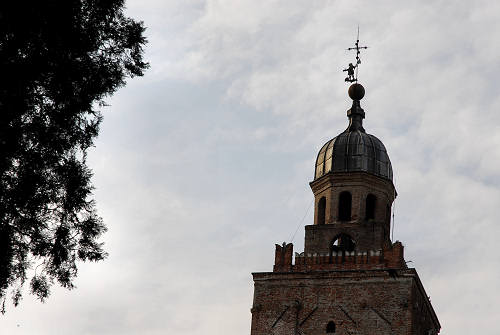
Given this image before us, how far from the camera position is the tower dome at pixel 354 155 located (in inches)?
1297

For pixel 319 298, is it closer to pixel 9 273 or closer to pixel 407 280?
pixel 407 280

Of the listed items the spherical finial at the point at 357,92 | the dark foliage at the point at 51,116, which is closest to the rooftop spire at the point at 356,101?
the spherical finial at the point at 357,92

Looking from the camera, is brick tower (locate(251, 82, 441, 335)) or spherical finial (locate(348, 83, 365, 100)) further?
spherical finial (locate(348, 83, 365, 100))

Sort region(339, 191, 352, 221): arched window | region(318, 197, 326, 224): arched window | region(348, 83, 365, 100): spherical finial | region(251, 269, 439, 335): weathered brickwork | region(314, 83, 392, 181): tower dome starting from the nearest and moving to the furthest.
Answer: region(251, 269, 439, 335): weathered brickwork → region(339, 191, 352, 221): arched window → region(318, 197, 326, 224): arched window → region(314, 83, 392, 181): tower dome → region(348, 83, 365, 100): spherical finial

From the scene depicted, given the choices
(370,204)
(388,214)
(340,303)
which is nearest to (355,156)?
(370,204)

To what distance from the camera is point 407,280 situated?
29844mm

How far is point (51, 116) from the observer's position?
1255cm

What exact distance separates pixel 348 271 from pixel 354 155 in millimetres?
4602

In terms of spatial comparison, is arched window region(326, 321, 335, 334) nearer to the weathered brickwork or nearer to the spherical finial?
the weathered brickwork

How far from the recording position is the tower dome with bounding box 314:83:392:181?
32.9 metres

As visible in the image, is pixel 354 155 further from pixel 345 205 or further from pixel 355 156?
pixel 345 205

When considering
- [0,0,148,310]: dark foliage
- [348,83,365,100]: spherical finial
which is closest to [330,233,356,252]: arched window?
[348,83,365,100]: spherical finial

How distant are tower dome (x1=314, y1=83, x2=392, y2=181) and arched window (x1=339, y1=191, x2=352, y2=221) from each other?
2.87 feet

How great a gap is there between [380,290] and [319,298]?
6.32ft
